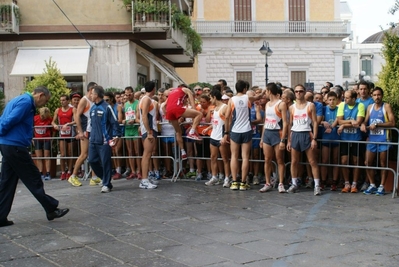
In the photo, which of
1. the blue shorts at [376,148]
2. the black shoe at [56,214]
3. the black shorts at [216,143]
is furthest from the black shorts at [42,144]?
the blue shorts at [376,148]

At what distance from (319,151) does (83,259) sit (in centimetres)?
588

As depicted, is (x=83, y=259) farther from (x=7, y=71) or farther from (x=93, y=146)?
(x=7, y=71)

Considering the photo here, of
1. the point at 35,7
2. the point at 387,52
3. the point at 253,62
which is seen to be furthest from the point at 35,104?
the point at 253,62

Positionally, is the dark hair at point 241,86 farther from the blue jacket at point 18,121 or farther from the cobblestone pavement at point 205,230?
the blue jacket at point 18,121

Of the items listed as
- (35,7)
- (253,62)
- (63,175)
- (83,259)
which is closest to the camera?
(83,259)

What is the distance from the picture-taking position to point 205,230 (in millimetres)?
7406

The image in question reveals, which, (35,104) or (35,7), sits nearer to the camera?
(35,104)

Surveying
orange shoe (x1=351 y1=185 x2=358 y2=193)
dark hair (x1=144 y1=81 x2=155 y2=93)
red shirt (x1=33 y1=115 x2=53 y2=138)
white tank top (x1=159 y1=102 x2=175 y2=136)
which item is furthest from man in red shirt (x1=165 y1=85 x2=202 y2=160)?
red shirt (x1=33 y1=115 x2=53 y2=138)

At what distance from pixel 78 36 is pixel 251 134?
41.9ft

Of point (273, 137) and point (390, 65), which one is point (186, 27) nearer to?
point (390, 65)

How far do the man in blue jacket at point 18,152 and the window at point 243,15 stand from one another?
34.2 m

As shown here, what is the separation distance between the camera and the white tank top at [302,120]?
33.1 feet

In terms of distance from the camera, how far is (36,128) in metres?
12.9

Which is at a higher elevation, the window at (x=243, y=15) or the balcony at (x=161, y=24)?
the window at (x=243, y=15)
